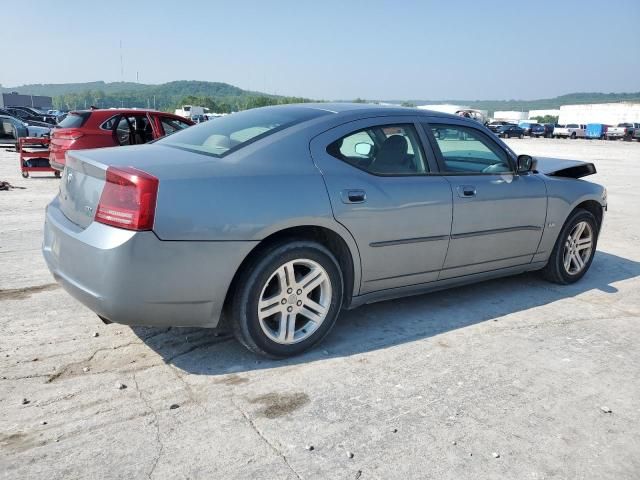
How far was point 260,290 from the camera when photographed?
124 inches

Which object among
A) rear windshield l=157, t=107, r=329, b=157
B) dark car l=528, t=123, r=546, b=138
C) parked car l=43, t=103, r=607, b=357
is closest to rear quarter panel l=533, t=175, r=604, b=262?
parked car l=43, t=103, r=607, b=357

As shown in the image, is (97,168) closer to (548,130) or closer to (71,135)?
(71,135)

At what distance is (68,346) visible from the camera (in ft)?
11.2

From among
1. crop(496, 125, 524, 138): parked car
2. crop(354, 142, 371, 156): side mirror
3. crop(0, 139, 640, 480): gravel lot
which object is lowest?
crop(496, 125, 524, 138): parked car

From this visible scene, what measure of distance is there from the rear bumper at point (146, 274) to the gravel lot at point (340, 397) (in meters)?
0.41

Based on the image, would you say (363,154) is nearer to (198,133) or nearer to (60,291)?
(198,133)

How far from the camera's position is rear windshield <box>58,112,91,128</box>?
10.1 meters

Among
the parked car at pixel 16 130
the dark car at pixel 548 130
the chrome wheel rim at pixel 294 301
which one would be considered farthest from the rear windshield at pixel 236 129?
the dark car at pixel 548 130

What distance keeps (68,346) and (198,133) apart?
164 cm

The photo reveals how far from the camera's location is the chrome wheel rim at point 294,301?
3.27 m

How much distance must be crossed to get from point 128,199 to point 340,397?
5.01 feet

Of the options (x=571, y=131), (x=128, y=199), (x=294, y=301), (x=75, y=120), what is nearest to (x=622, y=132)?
(x=571, y=131)

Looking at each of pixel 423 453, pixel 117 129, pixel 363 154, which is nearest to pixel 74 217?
pixel 363 154

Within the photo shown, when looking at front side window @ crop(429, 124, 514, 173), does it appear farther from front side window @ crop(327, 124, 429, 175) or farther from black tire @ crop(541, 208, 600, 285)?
black tire @ crop(541, 208, 600, 285)
